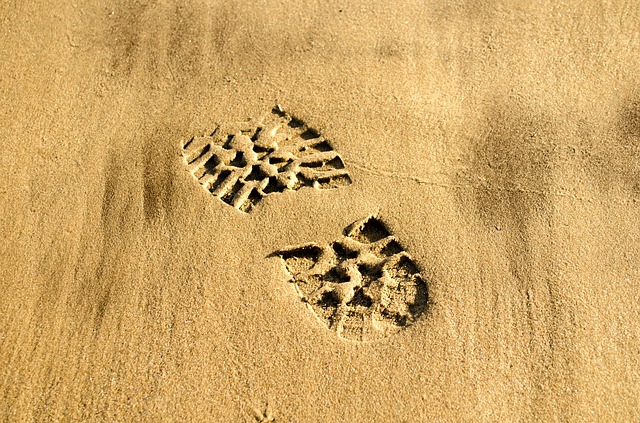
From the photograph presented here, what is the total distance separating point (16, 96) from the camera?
2705 millimetres

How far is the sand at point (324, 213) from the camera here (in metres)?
1.95

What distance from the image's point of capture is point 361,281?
213 centimetres

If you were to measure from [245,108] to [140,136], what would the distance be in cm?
42

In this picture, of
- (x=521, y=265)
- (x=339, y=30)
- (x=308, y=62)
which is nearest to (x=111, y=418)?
(x=521, y=265)

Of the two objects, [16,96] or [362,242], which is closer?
[362,242]

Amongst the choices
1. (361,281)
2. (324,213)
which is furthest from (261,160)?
(361,281)

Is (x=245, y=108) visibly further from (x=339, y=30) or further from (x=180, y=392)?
(x=180, y=392)

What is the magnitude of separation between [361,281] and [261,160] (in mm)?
616

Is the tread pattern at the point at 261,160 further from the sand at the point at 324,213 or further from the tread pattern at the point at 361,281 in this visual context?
the tread pattern at the point at 361,281

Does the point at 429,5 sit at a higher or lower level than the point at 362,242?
higher

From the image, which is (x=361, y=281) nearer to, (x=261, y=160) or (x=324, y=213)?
(x=324, y=213)

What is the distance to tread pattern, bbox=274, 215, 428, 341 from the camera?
2.06 m

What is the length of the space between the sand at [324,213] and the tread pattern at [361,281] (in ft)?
0.04

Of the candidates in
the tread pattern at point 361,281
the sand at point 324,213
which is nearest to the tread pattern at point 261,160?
the sand at point 324,213
